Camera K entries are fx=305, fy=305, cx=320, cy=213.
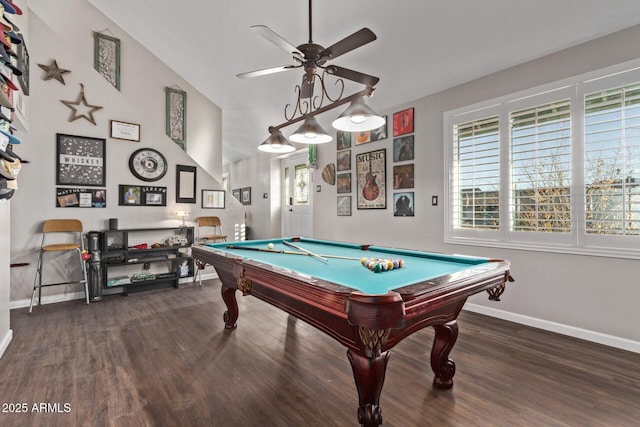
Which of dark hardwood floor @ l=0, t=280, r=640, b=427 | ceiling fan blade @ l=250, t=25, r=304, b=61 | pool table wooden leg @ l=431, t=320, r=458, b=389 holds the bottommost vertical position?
dark hardwood floor @ l=0, t=280, r=640, b=427

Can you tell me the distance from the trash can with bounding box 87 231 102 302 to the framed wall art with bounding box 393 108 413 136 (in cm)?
414

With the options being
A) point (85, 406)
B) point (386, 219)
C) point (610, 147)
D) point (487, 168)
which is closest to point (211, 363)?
point (85, 406)

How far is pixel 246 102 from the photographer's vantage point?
17.2 feet

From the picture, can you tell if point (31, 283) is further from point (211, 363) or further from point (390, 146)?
point (390, 146)

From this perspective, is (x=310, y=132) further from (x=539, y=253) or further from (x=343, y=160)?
(x=343, y=160)

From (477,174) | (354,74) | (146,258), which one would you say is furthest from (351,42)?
(146,258)

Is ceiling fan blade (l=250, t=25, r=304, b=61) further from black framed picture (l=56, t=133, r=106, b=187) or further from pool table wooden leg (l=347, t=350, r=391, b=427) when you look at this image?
black framed picture (l=56, t=133, r=106, b=187)

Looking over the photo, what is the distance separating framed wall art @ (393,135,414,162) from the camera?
3969 mm

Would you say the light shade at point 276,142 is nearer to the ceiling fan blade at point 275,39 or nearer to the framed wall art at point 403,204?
the ceiling fan blade at point 275,39

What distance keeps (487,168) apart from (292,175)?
14.3 ft

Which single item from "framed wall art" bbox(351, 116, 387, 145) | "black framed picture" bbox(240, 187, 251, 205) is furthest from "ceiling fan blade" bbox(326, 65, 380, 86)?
"black framed picture" bbox(240, 187, 251, 205)

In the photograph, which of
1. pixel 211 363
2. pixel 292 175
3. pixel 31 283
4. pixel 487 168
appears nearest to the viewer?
pixel 211 363

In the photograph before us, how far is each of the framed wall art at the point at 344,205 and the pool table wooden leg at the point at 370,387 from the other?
3.55 metres

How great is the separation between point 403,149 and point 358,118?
7.23ft
